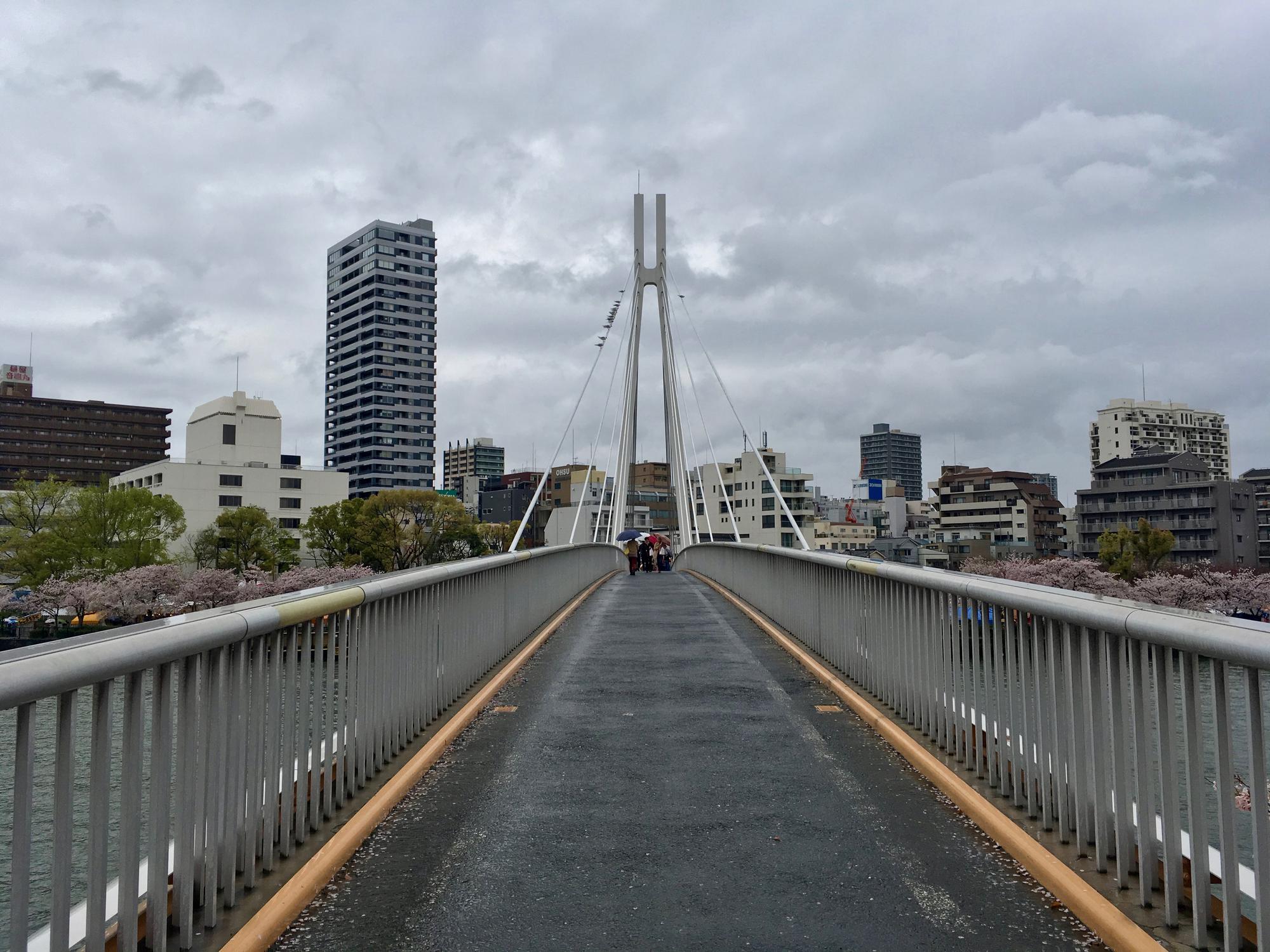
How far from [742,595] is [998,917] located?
671 inches

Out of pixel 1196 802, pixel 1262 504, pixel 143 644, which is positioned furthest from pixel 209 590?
pixel 1262 504

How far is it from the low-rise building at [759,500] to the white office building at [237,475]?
41.9 meters

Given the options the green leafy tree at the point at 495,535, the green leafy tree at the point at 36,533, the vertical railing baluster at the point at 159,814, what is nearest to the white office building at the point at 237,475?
the green leafy tree at the point at 36,533

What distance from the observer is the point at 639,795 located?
5566 mm

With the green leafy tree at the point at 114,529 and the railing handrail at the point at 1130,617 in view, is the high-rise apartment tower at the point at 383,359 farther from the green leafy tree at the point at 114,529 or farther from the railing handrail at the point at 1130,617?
the railing handrail at the point at 1130,617

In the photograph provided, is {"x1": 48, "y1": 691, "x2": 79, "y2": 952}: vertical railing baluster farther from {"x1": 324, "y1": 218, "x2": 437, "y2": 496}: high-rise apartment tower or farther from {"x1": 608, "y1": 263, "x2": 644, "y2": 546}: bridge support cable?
{"x1": 324, "y1": 218, "x2": 437, "y2": 496}: high-rise apartment tower

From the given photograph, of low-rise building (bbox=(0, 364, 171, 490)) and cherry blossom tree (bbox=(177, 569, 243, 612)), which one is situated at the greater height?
low-rise building (bbox=(0, 364, 171, 490))

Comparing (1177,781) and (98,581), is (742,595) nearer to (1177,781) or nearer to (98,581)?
(1177,781)

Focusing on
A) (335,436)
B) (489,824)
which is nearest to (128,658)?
(489,824)

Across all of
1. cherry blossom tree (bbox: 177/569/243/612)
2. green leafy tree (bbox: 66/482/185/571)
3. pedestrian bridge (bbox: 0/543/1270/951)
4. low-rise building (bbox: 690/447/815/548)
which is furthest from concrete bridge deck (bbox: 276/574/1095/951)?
low-rise building (bbox: 690/447/815/548)

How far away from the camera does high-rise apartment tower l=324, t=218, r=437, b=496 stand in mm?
162000

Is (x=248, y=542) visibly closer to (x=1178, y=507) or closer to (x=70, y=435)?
(x=1178, y=507)

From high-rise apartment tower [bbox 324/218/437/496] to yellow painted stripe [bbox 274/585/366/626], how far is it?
157905 mm

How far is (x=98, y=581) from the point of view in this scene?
62.2 metres
